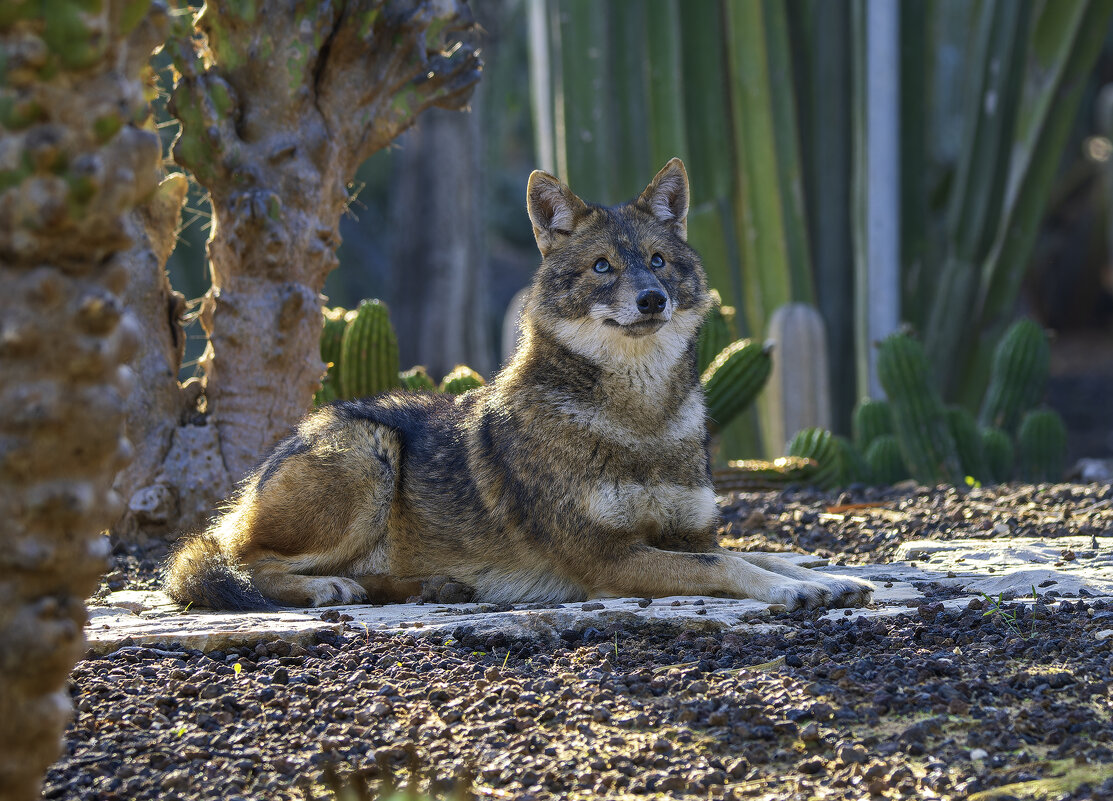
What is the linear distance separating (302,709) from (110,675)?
768mm

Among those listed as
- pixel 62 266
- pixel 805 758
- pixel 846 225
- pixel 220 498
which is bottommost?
pixel 805 758

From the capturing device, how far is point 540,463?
186 inches

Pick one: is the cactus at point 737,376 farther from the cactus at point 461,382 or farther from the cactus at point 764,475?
the cactus at point 461,382

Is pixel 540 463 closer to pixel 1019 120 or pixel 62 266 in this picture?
pixel 62 266

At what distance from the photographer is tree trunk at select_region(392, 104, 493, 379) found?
16359mm

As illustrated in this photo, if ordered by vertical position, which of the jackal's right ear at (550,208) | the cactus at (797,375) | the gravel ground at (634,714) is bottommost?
the gravel ground at (634,714)

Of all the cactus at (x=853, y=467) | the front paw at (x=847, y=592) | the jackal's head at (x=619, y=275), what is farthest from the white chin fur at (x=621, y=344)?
the cactus at (x=853, y=467)

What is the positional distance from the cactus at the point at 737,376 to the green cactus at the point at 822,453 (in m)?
0.50

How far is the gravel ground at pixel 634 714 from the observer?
2.69m

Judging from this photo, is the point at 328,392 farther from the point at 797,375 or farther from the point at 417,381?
the point at 797,375

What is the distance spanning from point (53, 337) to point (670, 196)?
12.4ft

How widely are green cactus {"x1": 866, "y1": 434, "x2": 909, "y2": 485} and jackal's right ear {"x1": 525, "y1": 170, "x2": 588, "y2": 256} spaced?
12.2ft

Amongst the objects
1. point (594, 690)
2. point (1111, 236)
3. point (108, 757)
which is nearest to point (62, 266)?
point (108, 757)

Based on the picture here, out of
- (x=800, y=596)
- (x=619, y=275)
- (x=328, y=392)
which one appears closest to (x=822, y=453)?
(x=619, y=275)
